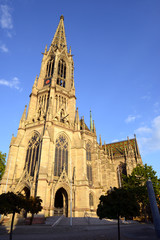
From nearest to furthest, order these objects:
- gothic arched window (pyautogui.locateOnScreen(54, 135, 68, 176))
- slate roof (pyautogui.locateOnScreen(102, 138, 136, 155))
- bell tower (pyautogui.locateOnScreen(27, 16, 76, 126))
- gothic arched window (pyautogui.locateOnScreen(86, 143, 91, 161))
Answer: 1. gothic arched window (pyautogui.locateOnScreen(54, 135, 68, 176))
2. bell tower (pyautogui.locateOnScreen(27, 16, 76, 126))
3. gothic arched window (pyautogui.locateOnScreen(86, 143, 91, 161))
4. slate roof (pyautogui.locateOnScreen(102, 138, 136, 155))

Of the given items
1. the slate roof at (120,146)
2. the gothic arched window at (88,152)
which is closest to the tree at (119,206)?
the gothic arched window at (88,152)

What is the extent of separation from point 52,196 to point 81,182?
18.3ft

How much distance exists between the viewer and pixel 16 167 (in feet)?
91.9

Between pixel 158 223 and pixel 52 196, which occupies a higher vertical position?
pixel 52 196

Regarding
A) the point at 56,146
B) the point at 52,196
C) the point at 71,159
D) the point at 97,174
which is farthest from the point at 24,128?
the point at 97,174

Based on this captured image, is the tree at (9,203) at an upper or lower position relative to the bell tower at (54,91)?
lower

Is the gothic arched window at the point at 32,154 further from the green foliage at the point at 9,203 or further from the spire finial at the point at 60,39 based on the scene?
the spire finial at the point at 60,39

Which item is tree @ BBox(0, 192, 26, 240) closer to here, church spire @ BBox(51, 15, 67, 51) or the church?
the church

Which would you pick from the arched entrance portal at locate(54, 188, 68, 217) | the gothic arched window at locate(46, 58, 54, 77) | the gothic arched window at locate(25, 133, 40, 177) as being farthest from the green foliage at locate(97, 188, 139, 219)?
the gothic arched window at locate(46, 58, 54, 77)

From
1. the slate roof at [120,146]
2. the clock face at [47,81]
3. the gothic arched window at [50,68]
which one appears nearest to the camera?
the clock face at [47,81]

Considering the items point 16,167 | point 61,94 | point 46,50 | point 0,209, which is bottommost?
point 0,209

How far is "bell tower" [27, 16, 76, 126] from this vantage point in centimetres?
3453

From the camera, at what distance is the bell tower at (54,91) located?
113ft

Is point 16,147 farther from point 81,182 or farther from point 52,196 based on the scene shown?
point 81,182
